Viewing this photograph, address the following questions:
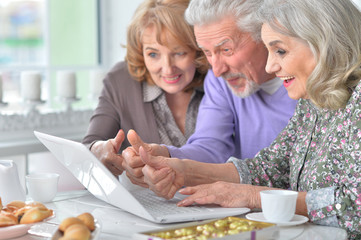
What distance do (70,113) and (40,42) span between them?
656 mm

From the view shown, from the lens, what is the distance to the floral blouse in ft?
4.46

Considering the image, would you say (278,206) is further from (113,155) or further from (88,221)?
(113,155)

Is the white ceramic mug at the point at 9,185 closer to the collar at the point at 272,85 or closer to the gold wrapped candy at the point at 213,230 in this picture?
the gold wrapped candy at the point at 213,230

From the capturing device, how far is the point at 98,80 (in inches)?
137

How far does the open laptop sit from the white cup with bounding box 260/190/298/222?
132 mm

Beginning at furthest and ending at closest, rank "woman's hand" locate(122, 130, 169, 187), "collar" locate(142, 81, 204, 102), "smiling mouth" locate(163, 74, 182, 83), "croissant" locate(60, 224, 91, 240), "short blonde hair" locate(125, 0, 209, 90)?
"collar" locate(142, 81, 204, 102)
"smiling mouth" locate(163, 74, 182, 83)
"short blonde hair" locate(125, 0, 209, 90)
"woman's hand" locate(122, 130, 169, 187)
"croissant" locate(60, 224, 91, 240)

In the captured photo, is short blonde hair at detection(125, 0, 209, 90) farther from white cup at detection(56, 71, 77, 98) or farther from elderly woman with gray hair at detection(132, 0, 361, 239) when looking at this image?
white cup at detection(56, 71, 77, 98)

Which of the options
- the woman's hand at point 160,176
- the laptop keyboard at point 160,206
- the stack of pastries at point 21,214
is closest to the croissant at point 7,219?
the stack of pastries at point 21,214

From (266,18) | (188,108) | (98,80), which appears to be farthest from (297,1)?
(98,80)

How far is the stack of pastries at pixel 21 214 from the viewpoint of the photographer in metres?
1.23

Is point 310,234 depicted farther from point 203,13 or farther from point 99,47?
point 99,47

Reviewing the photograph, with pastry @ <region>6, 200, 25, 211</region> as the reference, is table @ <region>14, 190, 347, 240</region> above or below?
below

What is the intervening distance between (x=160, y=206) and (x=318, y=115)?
1.81ft

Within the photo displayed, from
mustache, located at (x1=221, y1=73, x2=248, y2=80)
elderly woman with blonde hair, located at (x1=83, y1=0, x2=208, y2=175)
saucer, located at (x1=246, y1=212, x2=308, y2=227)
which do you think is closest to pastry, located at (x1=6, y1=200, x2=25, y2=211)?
saucer, located at (x1=246, y1=212, x2=308, y2=227)
